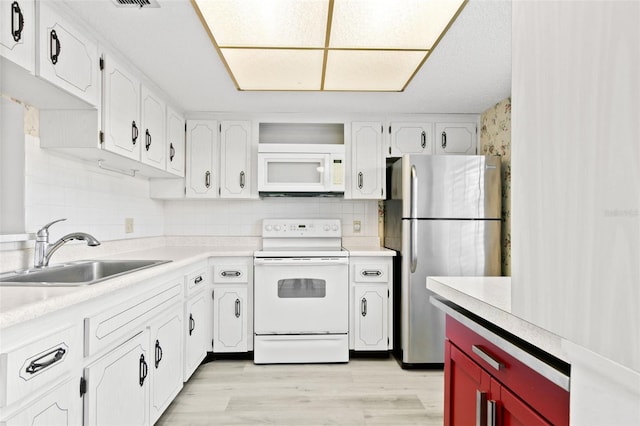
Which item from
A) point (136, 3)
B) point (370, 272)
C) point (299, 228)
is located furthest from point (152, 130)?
point (370, 272)

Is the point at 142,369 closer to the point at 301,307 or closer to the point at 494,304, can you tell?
the point at 301,307

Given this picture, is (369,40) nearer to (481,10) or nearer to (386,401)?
(481,10)

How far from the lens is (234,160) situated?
3391 mm

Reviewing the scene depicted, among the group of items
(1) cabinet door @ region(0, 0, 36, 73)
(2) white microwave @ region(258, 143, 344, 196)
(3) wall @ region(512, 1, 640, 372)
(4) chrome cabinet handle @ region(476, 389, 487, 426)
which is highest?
(1) cabinet door @ region(0, 0, 36, 73)

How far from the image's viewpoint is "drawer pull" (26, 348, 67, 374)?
3.41 ft

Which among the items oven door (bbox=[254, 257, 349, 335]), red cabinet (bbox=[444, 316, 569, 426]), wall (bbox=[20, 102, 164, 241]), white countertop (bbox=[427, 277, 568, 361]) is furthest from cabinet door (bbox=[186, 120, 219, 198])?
red cabinet (bbox=[444, 316, 569, 426])

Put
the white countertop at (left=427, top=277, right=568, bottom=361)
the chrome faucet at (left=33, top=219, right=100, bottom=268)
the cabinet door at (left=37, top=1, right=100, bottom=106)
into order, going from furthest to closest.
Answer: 1. the chrome faucet at (left=33, top=219, right=100, bottom=268)
2. the cabinet door at (left=37, top=1, right=100, bottom=106)
3. the white countertop at (left=427, top=277, right=568, bottom=361)

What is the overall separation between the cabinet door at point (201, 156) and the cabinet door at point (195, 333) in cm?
99

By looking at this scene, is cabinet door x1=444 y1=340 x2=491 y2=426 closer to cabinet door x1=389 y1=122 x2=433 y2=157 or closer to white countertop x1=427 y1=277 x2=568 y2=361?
white countertop x1=427 y1=277 x2=568 y2=361

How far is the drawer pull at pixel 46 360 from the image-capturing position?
1.04 metres

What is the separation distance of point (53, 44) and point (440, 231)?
8.61 ft

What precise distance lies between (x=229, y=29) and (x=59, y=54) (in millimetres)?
757

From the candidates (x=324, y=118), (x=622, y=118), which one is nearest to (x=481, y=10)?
(x=622, y=118)

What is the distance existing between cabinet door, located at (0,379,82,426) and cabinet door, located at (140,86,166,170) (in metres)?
1.58
